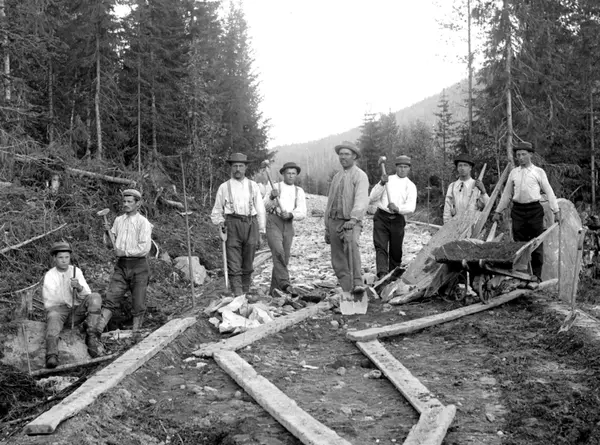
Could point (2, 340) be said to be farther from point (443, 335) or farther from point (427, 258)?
point (427, 258)

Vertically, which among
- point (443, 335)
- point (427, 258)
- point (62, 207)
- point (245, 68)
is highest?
point (245, 68)

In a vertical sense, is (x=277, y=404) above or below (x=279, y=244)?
below

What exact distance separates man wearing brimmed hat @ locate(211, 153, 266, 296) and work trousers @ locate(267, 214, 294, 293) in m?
0.37

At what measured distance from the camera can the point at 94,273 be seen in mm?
10492

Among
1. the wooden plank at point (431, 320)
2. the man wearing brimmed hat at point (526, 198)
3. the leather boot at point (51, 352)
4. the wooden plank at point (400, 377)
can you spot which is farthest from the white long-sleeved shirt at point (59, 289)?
the man wearing brimmed hat at point (526, 198)

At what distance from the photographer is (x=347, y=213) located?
7.79 meters

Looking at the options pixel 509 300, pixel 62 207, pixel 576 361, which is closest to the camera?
pixel 576 361

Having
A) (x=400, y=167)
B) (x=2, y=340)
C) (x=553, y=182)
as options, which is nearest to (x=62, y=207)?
(x=2, y=340)

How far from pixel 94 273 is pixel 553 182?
17077 mm

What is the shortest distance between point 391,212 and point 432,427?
18.4ft

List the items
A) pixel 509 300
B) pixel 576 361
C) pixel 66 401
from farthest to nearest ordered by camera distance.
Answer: pixel 509 300, pixel 576 361, pixel 66 401

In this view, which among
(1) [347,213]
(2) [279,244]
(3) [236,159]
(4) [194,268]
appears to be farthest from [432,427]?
(4) [194,268]

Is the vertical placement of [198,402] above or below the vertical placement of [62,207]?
below

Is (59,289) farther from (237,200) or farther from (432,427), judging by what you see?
(432,427)
